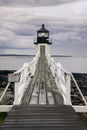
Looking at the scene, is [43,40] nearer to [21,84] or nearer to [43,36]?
[43,36]

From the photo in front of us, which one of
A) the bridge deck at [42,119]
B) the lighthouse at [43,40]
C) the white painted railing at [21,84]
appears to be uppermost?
the lighthouse at [43,40]

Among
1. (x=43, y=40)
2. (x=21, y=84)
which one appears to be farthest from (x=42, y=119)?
(x=43, y=40)

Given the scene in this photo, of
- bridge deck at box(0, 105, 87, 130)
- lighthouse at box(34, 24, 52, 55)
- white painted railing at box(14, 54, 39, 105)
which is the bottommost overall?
bridge deck at box(0, 105, 87, 130)

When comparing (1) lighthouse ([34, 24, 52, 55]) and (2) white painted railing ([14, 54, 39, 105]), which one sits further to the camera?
(1) lighthouse ([34, 24, 52, 55])

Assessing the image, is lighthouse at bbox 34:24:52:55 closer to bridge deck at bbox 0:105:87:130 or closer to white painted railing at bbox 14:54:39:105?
white painted railing at bbox 14:54:39:105

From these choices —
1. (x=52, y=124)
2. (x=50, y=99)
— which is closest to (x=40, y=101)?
(x=50, y=99)

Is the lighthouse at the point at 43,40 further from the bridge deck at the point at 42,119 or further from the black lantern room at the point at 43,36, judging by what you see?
the bridge deck at the point at 42,119

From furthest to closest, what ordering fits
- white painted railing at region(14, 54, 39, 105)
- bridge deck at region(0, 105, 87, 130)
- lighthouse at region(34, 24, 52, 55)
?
lighthouse at region(34, 24, 52, 55), white painted railing at region(14, 54, 39, 105), bridge deck at region(0, 105, 87, 130)

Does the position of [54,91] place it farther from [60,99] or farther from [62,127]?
[62,127]

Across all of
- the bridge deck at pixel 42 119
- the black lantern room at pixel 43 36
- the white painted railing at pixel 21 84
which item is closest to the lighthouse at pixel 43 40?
the black lantern room at pixel 43 36

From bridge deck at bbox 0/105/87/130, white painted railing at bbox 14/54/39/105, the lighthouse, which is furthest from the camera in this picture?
the lighthouse

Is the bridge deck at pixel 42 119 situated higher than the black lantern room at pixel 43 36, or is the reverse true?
the black lantern room at pixel 43 36

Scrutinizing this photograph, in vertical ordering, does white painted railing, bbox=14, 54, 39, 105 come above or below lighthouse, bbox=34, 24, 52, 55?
below

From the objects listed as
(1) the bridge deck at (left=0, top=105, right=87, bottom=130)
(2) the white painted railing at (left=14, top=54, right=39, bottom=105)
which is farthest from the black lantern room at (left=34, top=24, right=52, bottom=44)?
(1) the bridge deck at (left=0, top=105, right=87, bottom=130)
